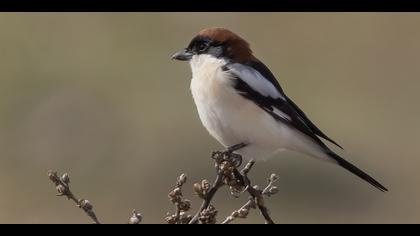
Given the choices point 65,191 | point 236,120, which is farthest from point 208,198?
point 236,120

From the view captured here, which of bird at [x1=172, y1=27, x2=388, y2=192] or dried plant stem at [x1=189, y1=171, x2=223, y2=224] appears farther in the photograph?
bird at [x1=172, y1=27, x2=388, y2=192]

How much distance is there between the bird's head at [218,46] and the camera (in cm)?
430

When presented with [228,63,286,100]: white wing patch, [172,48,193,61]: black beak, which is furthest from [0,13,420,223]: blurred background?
[228,63,286,100]: white wing patch

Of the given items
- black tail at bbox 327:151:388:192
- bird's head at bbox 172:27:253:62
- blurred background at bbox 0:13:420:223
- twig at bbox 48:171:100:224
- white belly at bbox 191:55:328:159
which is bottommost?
twig at bbox 48:171:100:224

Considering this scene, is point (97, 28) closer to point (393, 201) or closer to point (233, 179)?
point (393, 201)

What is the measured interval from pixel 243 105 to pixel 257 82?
13cm

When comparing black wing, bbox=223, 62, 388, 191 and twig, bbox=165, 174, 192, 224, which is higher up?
black wing, bbox=223, 62, 388, 191

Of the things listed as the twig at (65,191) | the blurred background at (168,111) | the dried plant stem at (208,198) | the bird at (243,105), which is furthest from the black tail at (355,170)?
the blurred background at (168,111)

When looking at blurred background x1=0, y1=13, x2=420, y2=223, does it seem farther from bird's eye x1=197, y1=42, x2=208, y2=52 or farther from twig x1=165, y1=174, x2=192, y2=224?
twig x1=165, y1=174, x2=192, y2=224

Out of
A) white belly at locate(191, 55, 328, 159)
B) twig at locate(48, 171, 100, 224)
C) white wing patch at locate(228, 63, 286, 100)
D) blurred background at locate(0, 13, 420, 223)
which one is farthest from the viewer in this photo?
blurred background at locate(0, 13, 420, 223)

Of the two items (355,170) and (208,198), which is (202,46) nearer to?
(355,170)

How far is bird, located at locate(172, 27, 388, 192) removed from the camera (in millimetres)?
4113

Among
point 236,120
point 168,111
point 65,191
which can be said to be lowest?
point 65,191

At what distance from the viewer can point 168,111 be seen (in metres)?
11.3
